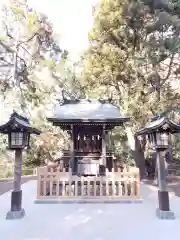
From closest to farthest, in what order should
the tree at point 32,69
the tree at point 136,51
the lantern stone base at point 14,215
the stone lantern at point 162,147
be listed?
the lantern stone base at point 14,215 < the stone lantern at point 162,147 < the tree at point 136,51 < the tree at point 32,69

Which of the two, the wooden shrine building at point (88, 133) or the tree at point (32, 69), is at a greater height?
the tree at point (32, 69)

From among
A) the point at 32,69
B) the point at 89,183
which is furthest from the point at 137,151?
the point at 32,69

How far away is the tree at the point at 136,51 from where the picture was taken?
11.4 meters

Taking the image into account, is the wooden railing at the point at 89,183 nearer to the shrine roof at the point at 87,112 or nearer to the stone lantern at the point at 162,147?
the stone lantern at the point at 162,147

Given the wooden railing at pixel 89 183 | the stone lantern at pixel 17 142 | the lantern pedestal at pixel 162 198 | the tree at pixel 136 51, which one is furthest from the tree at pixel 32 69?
the lantern pedestal at pixel 162 198

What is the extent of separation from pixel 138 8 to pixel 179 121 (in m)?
6.43

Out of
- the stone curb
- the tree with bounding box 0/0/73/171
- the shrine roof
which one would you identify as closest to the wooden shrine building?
the shrine roof

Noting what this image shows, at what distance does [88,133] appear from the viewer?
9445 mm

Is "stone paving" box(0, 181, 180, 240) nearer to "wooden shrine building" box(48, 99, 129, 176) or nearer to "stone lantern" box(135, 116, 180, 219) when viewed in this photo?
"stone lantern" box(135, 116, 180, 219)

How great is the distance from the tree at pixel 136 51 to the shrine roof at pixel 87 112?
1.63m

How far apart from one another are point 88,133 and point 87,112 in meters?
0.99

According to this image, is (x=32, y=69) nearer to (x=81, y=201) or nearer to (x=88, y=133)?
(x=88, y=133)

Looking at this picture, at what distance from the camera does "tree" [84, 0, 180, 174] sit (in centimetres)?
1137

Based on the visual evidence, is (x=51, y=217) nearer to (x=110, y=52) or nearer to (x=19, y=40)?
(x=110, y=52)
